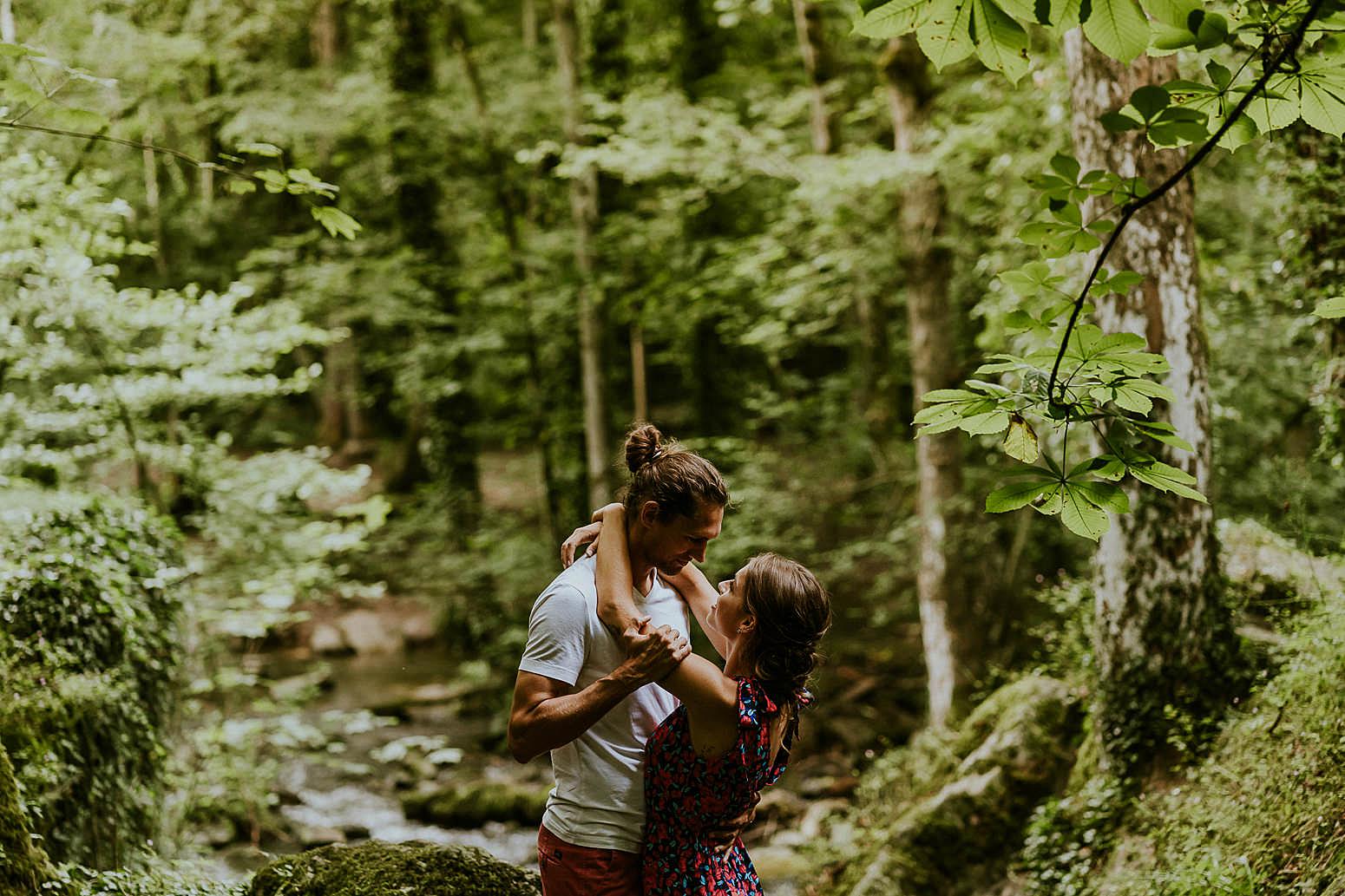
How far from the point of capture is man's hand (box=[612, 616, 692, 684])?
6.86 feet

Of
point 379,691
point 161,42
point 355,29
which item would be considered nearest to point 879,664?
point 379,691

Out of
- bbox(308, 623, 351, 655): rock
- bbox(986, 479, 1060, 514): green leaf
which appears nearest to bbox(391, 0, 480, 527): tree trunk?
bbox(308, 623, 351, 655): rock

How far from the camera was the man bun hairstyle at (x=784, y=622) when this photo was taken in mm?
2244

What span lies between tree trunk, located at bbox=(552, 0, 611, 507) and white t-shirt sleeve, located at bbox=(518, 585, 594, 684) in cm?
985

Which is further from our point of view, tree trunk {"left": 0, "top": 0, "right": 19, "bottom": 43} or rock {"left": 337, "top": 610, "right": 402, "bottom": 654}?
rock {"left": 337, "top": 610, "right": 402, "bottom": 654}

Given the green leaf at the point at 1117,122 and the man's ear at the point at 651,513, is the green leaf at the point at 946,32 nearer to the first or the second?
the green leaf at the point at 1117,122

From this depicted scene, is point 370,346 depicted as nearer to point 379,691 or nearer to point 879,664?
point 379,691

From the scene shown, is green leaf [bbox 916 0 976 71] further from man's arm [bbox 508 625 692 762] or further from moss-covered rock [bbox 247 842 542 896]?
moss-covered rock [bbox 247 842 542 896]

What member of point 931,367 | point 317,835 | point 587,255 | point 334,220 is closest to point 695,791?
point 334,220

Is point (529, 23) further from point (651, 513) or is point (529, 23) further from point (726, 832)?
point (726, 832)

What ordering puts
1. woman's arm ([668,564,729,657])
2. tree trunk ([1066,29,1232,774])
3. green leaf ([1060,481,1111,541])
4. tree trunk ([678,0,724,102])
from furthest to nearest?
tree trunk ([678,0,724,102])
tree trunk ([1066,29,1232,774])
woman's arm ([668,564,729,657])
green leaf ([1060,481,1111,541])

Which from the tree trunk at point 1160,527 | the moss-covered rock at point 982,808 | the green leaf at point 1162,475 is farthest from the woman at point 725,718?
the moss-covered rock at point 982,808

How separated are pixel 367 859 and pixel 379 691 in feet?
35.3

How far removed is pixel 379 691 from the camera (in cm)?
1311
